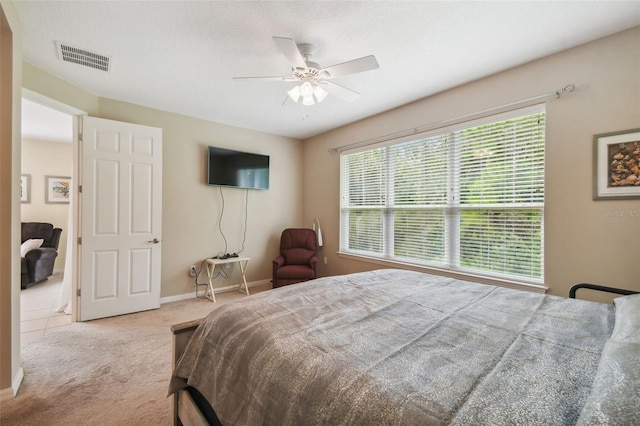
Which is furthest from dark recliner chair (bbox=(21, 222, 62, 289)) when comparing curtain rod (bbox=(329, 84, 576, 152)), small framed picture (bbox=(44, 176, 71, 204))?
curtain rod (bbox=(329, 84, 576, 152))

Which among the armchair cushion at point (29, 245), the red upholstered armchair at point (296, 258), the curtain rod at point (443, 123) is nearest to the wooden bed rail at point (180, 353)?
the red upholstered armchair at point (296, 258)

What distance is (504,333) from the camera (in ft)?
3.82

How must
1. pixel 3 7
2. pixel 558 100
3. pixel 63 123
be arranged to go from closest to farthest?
pixel 3 7
pixel 558 100
pixel 63 123

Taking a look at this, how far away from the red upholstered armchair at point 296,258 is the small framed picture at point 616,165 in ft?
10.2

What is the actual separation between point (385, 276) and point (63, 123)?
5.37 meters

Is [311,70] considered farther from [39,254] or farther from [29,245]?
[29,245]

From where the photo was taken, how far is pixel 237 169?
163 inches

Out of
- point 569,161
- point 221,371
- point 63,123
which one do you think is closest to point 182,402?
point 221,371

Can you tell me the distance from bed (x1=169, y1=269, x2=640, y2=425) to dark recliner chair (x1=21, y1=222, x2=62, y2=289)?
454cm

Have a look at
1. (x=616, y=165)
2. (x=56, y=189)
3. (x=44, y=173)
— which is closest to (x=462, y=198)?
(x=616, y=165)

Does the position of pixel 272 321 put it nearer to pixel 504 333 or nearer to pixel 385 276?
pixel 504 333

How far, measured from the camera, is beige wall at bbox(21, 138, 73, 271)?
5.01 meters

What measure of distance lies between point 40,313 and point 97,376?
203 centimetres

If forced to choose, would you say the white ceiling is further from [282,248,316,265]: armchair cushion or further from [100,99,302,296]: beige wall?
[282,248,316,265]: armchair cushion
